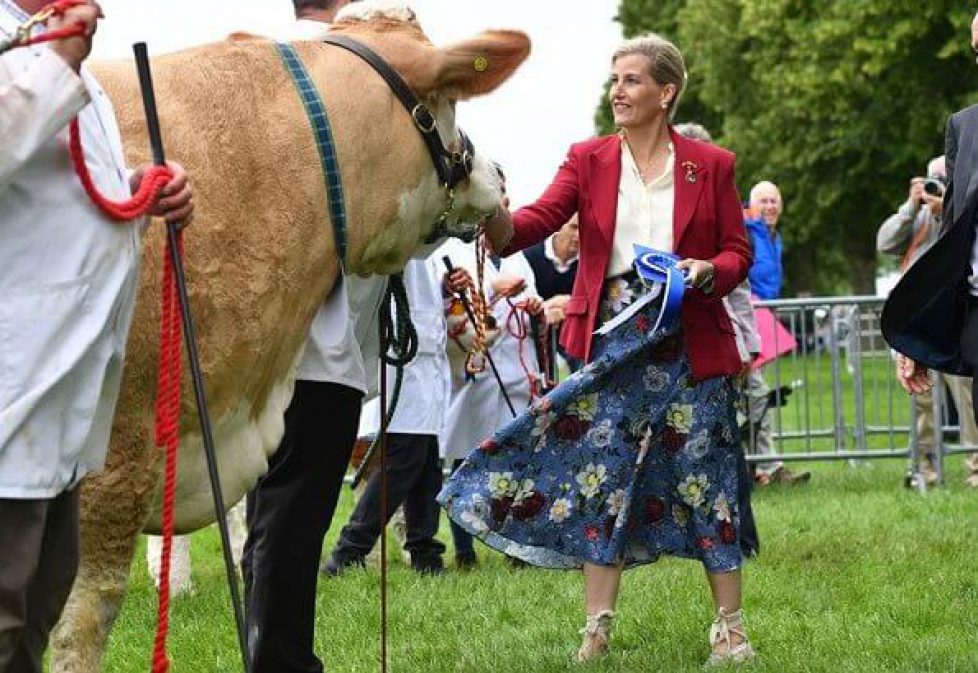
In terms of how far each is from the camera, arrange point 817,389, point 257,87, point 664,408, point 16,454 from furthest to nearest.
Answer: point 817,389
point 664,408
point 257,87
point 16,454

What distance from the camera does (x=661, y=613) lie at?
7461 millimetres

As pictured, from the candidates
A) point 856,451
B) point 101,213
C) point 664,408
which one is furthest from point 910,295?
point 856,451

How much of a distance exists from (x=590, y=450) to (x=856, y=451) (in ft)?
25.4

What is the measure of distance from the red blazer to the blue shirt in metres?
7.66

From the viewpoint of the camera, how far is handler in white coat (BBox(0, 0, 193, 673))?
123 inches

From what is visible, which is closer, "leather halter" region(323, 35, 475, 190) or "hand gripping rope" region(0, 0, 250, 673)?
"hand gripping rope" region(0, 0, 250, 673)

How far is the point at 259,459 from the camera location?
4.54m

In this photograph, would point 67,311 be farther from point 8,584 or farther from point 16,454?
point 8,584

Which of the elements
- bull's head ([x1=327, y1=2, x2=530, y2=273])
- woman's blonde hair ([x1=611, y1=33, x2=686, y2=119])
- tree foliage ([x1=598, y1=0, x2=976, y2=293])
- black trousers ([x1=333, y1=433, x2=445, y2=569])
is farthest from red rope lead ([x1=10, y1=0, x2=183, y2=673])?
tree foliage ([x1=598, y1=0, x2=976, y2=293])

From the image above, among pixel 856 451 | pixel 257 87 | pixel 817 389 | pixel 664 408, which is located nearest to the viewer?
pixel 257 87

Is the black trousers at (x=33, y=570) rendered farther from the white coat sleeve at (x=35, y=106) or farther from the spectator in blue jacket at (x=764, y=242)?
the spectator in blue jacket at (x=764, y=242)

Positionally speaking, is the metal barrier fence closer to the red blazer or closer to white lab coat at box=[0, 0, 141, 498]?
the red blazer

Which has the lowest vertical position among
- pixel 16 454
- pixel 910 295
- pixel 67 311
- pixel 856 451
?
pixel 856 451

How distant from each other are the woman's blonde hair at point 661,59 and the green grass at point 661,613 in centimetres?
210
